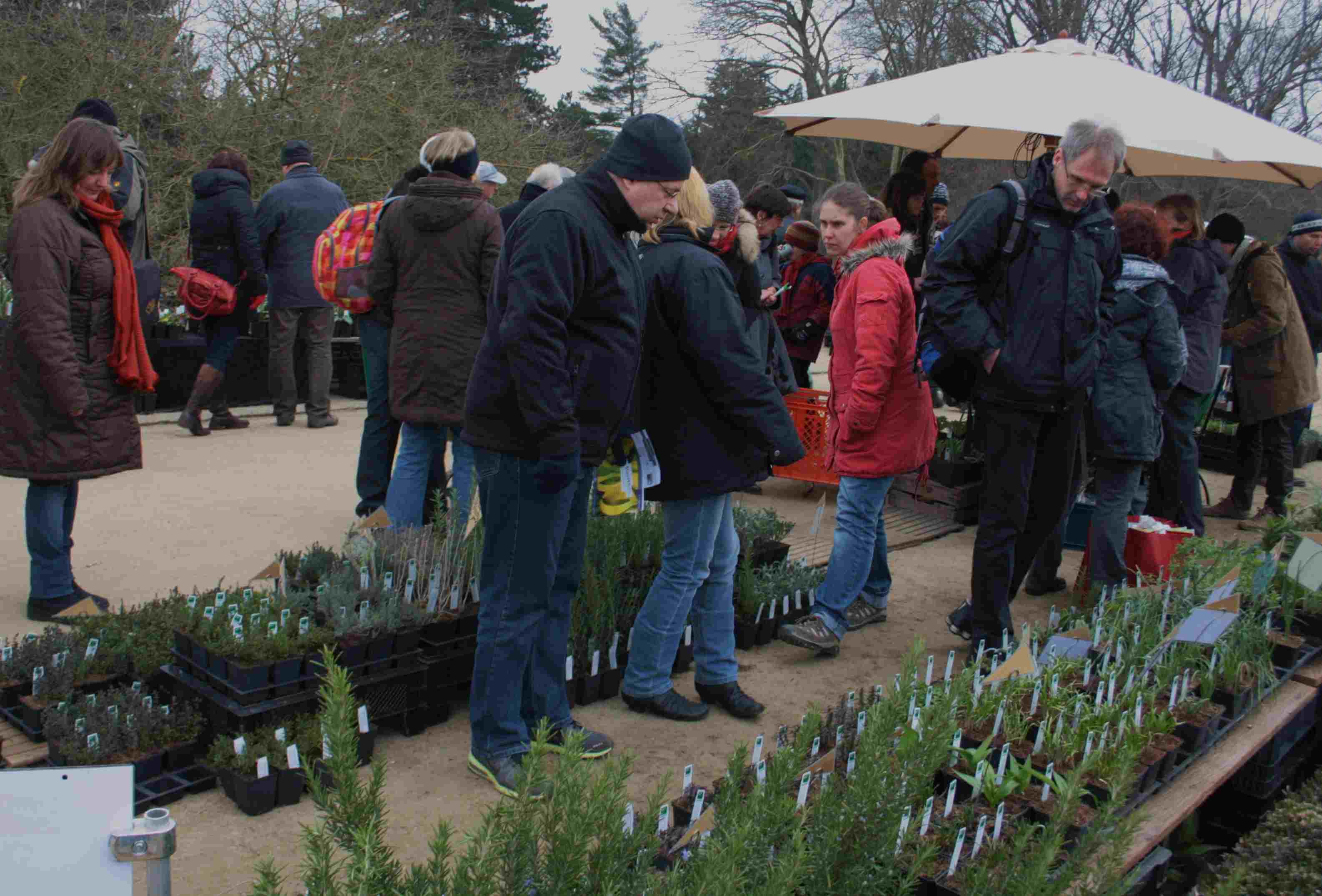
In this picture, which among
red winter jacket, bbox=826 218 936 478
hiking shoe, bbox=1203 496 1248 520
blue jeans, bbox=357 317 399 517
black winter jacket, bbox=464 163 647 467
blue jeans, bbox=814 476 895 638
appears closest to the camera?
black winter jacket, bbox=464 163 647 467

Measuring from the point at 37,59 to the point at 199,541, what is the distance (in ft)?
26.7

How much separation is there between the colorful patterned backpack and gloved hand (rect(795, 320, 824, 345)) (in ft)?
9.49

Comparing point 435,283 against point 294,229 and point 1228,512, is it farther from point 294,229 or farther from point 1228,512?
point 1228,512

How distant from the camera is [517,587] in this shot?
10.1 feet

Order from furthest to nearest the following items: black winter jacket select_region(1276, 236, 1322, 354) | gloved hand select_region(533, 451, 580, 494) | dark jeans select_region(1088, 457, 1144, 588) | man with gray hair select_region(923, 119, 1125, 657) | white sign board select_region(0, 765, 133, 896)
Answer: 1. black winter jacket select_region(1276, 236, 1322, 354)
2. dark jeans select_region(1088, 457, 1144, 588)
3. man with gray hair select_region(923, 119, 1125, 657)
4. gloved hand select_region(533, 451, 580, 494)
5. white sign board select_region(0, 765, 133, 896)

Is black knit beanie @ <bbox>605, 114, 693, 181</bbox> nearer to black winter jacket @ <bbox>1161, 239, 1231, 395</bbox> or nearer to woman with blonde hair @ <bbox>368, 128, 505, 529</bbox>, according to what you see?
woman with blonde hair @ <bbox>368, 128, 505, 529</bbox>

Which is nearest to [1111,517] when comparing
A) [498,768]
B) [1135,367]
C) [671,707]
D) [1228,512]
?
[1135,367]

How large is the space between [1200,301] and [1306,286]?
217 centimetres

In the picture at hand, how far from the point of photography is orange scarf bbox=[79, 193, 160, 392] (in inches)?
163

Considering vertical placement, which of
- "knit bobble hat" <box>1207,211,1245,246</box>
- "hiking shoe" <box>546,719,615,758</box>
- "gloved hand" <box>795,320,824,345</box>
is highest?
"knit bobble hat" <box>1207,211,1245,246</box>

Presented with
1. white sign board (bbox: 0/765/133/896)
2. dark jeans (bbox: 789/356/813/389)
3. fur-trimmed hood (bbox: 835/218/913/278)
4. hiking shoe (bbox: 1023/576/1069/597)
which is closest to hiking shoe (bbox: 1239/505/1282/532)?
hiking shoe (bbox: 1023/576/1069/597)

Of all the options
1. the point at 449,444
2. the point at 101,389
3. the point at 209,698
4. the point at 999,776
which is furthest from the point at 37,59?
the point at 999,776

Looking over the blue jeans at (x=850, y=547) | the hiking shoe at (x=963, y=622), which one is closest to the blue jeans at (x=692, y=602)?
the blue jeans at (x=850, y=547)

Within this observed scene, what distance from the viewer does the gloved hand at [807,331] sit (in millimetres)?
7266
